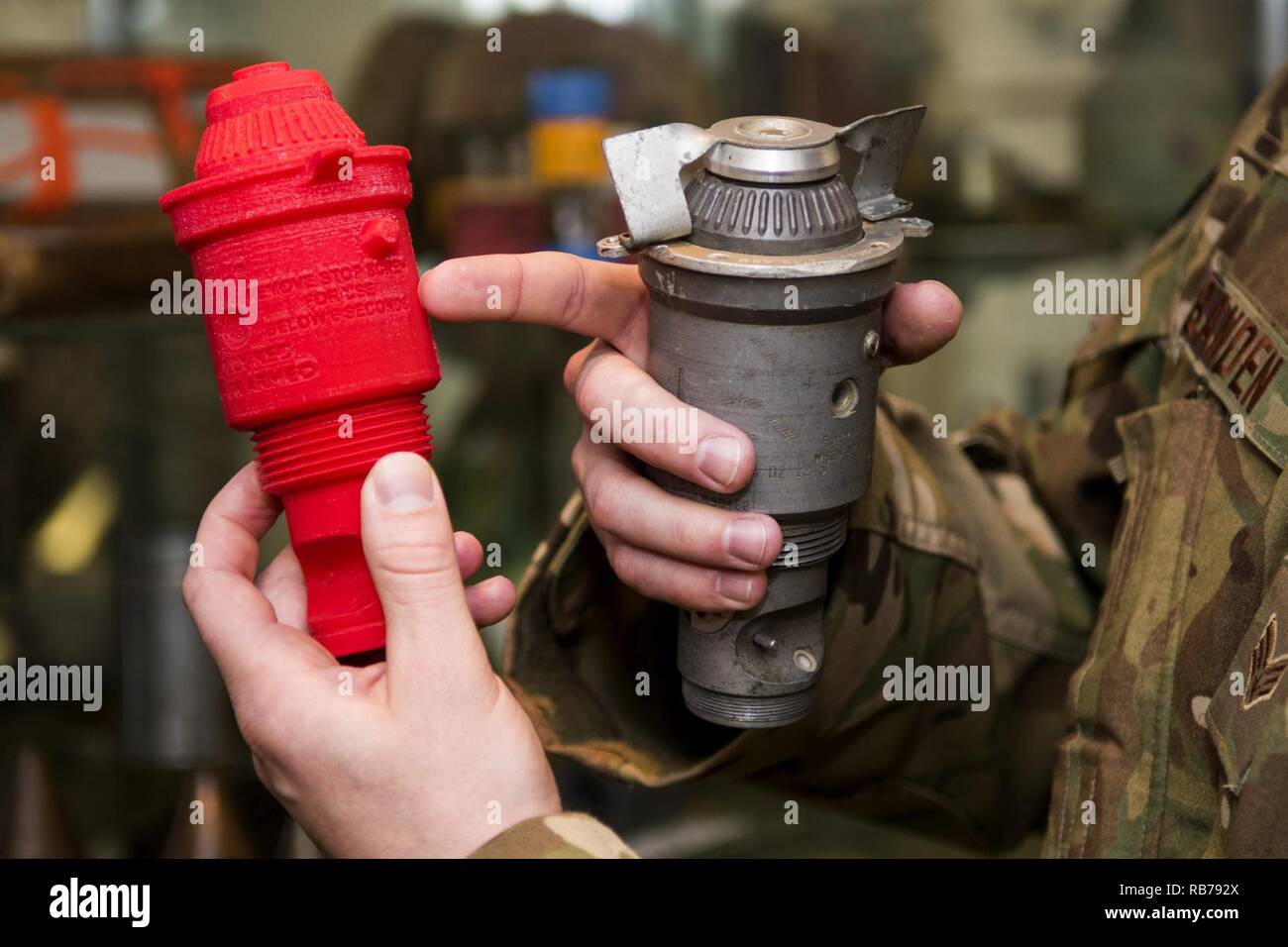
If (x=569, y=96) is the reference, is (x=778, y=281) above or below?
above

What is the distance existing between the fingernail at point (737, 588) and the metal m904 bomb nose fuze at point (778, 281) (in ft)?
0.08

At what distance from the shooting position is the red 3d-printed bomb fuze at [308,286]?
752 mm

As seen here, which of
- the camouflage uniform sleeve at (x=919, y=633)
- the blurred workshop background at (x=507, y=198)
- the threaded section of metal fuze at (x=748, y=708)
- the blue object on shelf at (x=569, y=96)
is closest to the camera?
the threaded section of metal fuze at (x=748, y=708)

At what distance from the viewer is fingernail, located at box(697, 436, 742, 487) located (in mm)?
769

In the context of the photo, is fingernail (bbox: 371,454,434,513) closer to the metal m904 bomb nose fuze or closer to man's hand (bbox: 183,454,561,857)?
man's hand (bbox: 183,454,561,857)

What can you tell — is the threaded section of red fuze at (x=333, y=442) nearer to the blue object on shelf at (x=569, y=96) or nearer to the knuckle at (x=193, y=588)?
the knuckle at (x=193, y=588)

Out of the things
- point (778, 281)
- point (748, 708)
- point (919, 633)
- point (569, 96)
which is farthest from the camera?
point (569, 96)

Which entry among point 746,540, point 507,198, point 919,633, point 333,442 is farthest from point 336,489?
point 507,198

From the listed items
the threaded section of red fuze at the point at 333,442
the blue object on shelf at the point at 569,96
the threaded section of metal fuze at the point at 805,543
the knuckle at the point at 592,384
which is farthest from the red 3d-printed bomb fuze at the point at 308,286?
the blue object on shelf at the point at 569,96

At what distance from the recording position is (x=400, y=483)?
0.77 meters

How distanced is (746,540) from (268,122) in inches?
14.2

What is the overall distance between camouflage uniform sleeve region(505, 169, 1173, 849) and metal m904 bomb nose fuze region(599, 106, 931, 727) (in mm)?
251

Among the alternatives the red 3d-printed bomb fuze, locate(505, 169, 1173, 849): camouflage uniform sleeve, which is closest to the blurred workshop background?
locate(505, 169, 1173, 849): camouflage uniform sleeve

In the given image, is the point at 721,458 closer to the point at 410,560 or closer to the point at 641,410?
the point at 641,410
